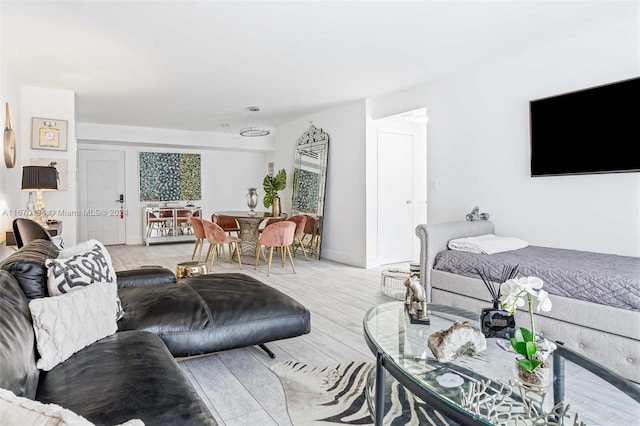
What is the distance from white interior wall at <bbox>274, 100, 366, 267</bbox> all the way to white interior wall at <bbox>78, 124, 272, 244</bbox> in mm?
3161

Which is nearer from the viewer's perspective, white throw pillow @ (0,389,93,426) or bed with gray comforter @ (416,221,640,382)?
white throw pillow @ (0,389,93,426)

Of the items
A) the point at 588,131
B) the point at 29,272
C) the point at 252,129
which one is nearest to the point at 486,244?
the point at 588,131

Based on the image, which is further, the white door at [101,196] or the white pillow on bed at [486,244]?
the white door at [101,196]

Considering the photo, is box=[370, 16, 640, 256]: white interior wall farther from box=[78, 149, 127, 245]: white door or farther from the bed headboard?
box=[78, 149, 127, 245]: white door

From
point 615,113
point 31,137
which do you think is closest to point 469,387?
point 615,113

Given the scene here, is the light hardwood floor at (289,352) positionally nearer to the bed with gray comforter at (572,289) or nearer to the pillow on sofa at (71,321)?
the pillow on sofa at (71,321)

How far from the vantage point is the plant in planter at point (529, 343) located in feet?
4.23

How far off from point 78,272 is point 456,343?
178cm

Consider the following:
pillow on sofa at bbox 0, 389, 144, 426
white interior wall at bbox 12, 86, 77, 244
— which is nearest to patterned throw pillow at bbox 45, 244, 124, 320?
pillow on sofa at bbox 0, 389, 144, 426

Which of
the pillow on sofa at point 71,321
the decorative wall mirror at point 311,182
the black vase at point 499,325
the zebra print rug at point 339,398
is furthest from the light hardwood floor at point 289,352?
the decorative wall mirror at point 311,182

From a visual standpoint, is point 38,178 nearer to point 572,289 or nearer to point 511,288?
point 511,288

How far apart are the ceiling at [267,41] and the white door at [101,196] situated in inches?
124

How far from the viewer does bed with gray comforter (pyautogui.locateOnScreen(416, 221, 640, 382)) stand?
214cm

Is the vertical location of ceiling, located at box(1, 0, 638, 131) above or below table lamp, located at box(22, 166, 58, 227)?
above
